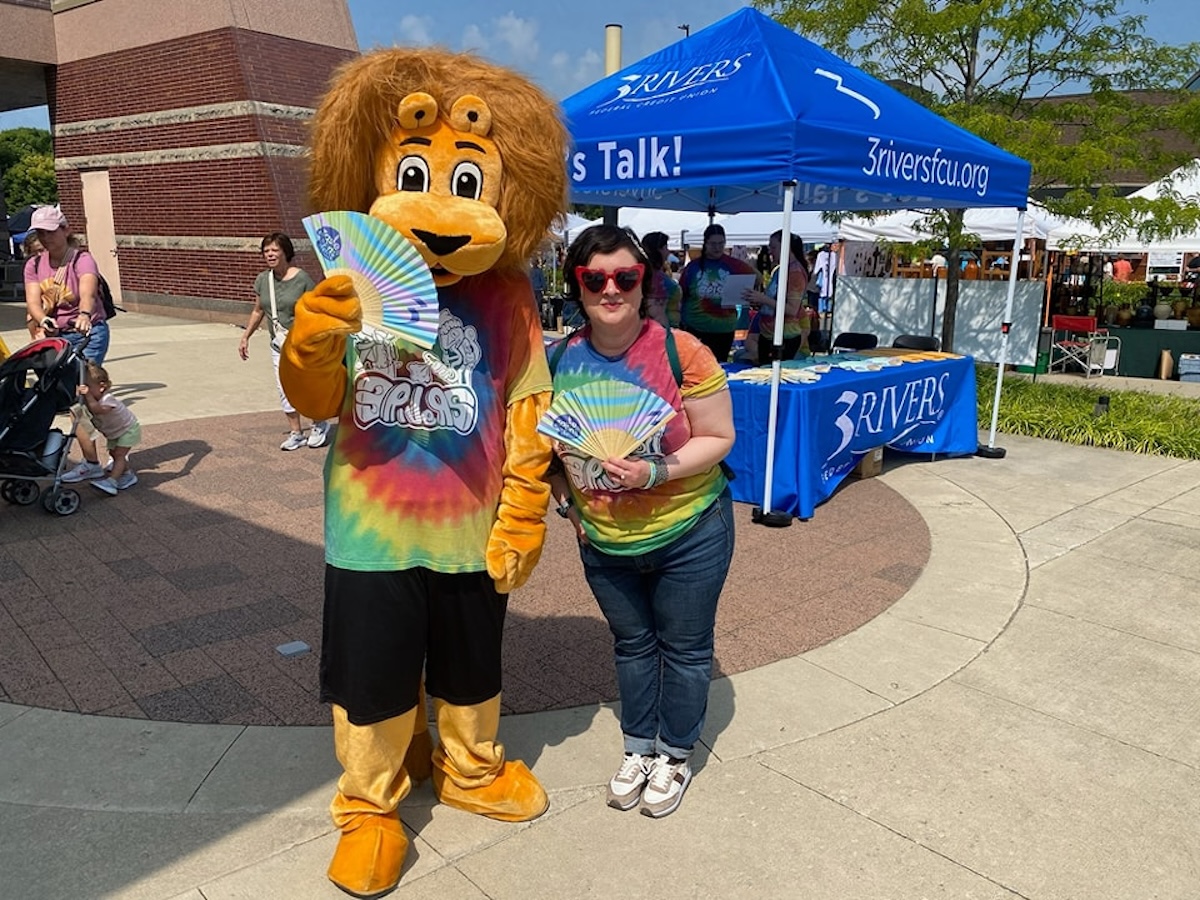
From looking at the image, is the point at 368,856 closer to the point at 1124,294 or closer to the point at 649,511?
the point at 649,511

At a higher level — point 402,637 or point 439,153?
point 439,153

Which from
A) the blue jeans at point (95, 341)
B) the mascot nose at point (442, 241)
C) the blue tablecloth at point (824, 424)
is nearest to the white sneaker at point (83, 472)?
the blue jeans at point (95, 341)

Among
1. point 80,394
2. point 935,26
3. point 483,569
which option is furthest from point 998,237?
point 483,569

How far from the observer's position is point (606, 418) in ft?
7.79

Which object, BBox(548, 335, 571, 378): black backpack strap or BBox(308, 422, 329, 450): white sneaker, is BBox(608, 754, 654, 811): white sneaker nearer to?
BBox(548, 335, 571, 378): black backpack strap

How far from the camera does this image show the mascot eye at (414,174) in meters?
2.39

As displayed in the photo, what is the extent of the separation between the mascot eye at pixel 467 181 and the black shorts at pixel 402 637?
1006 mm

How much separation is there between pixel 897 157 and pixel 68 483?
602cm

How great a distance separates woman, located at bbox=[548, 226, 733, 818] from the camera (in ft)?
8.18

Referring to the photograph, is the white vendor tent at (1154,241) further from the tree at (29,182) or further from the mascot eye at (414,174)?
the tree at (29,182)

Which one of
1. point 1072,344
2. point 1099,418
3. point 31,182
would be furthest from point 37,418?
point 31,182

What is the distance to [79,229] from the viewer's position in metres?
18.3

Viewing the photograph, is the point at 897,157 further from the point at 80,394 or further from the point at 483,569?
the point at 80,394

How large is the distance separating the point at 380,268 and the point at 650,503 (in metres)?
0.96
